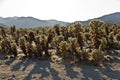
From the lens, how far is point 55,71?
77.6 ft

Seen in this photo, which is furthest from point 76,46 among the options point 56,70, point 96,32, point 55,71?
point 55,71

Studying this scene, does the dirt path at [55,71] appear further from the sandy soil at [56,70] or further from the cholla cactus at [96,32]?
the cholla cactus at [96,32]

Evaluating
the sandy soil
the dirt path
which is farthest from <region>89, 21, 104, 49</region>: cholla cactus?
the dirt path

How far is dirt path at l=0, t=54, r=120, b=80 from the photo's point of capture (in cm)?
2206

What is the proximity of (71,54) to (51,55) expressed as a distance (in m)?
2.67

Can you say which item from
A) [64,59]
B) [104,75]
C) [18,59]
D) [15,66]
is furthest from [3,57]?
[104,75]

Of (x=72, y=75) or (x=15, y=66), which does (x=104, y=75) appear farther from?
(x=15, y=66)

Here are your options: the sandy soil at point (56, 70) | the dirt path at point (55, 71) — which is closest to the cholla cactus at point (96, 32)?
the sandy soil at point (56, 70)

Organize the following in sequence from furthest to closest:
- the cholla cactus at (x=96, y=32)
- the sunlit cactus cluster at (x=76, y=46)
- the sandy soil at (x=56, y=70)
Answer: the cholla cactus at (x=96, y=32)
the sunlit cactus cluster at (x=76, y=46)
the sandy soil at (x=56, y=70)

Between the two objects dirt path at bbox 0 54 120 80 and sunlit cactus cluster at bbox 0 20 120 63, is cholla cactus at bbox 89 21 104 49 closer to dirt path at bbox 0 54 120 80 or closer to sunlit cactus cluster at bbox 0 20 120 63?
sunlit cactus cluster at bbox 0 20 120 63

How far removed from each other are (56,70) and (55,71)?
14.1 inches

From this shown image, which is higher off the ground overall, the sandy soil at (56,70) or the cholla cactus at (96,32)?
the cholla cactus at (96,32)

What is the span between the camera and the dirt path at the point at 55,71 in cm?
2206

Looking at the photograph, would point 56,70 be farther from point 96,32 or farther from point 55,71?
point 96,32
